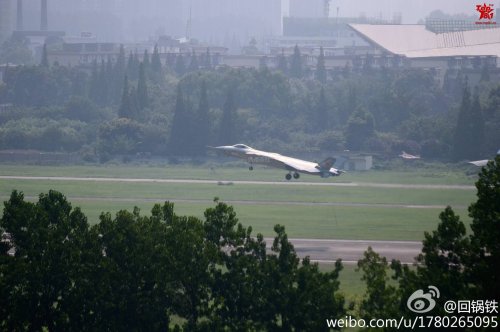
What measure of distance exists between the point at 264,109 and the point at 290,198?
67390mm

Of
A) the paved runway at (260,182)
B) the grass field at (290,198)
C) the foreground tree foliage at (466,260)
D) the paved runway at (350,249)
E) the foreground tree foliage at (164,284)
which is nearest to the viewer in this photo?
the foreground tree foliage at (466,260)

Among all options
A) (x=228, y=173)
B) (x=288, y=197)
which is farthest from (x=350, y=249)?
(x=228, y=173)

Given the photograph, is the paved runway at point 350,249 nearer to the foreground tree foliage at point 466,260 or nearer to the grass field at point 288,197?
the grass field at point 288,197

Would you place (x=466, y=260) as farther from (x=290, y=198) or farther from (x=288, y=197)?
(x=288, y=197)

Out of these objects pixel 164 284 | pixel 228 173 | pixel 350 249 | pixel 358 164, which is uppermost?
pixel 164 284

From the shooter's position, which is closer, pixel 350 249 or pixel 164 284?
pixel 164 284

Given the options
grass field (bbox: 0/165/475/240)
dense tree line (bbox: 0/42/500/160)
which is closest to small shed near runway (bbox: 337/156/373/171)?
grass field (bbox: 0/165/475/240)

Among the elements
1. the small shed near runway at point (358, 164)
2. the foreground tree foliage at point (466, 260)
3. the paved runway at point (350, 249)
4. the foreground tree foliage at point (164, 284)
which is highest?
the foreground tree foliage at point (466, 260)

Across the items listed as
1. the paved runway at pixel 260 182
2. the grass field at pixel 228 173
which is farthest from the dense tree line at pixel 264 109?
the paved runway at pixel 260 182

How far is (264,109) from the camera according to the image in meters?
174

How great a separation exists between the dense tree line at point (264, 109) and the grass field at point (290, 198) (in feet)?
49.8

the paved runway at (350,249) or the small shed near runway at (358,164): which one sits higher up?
the small shed near runway at (358,164)

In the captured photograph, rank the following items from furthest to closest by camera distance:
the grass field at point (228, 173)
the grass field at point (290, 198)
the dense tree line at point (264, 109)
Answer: the dense tree line at point (264, 109), the grass field at point (228, 173), the grass field at point (290, 198)

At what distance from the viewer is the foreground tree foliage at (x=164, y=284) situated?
2083 inches
